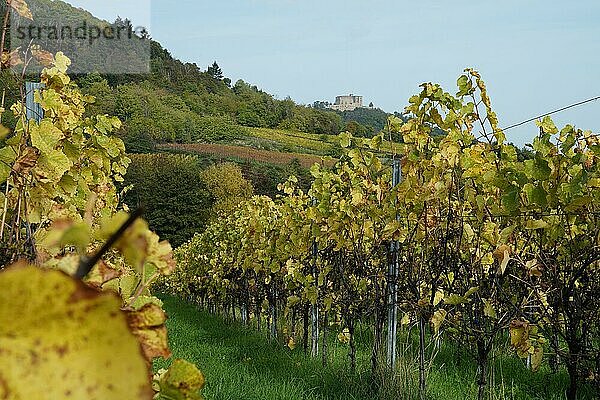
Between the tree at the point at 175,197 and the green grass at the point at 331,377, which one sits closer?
the green grass at the point at 331,377

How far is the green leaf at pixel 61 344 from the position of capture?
264mm

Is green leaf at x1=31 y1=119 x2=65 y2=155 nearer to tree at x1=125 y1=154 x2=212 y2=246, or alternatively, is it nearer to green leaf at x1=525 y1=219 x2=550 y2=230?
green leaf at x1=525 y1=219 x2=550 y2=230

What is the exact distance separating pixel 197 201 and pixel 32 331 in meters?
49.7

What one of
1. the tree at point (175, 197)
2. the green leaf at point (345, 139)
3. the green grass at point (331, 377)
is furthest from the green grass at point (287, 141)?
the green leaf at point (345, 139)

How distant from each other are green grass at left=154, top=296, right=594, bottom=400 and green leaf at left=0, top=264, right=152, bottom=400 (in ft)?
15.7

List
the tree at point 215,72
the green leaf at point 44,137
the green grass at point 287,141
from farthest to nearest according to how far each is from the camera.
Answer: the tree at point 215,72 < the green grass at point 287,141 < the green leaf at point 44,137

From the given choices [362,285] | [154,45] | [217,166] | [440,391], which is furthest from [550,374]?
[154,45]

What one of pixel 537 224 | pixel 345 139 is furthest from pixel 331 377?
pixel 537 224

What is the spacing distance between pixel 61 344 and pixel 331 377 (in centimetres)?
631

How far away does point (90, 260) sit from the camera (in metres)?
0.29

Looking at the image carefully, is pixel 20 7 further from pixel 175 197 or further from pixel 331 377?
pixel 175 197

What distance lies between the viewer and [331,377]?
6.36 metres

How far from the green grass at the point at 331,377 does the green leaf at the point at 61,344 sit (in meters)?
4.77

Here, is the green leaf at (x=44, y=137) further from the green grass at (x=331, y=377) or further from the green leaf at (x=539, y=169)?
the green grass at (x=331, y=377)
